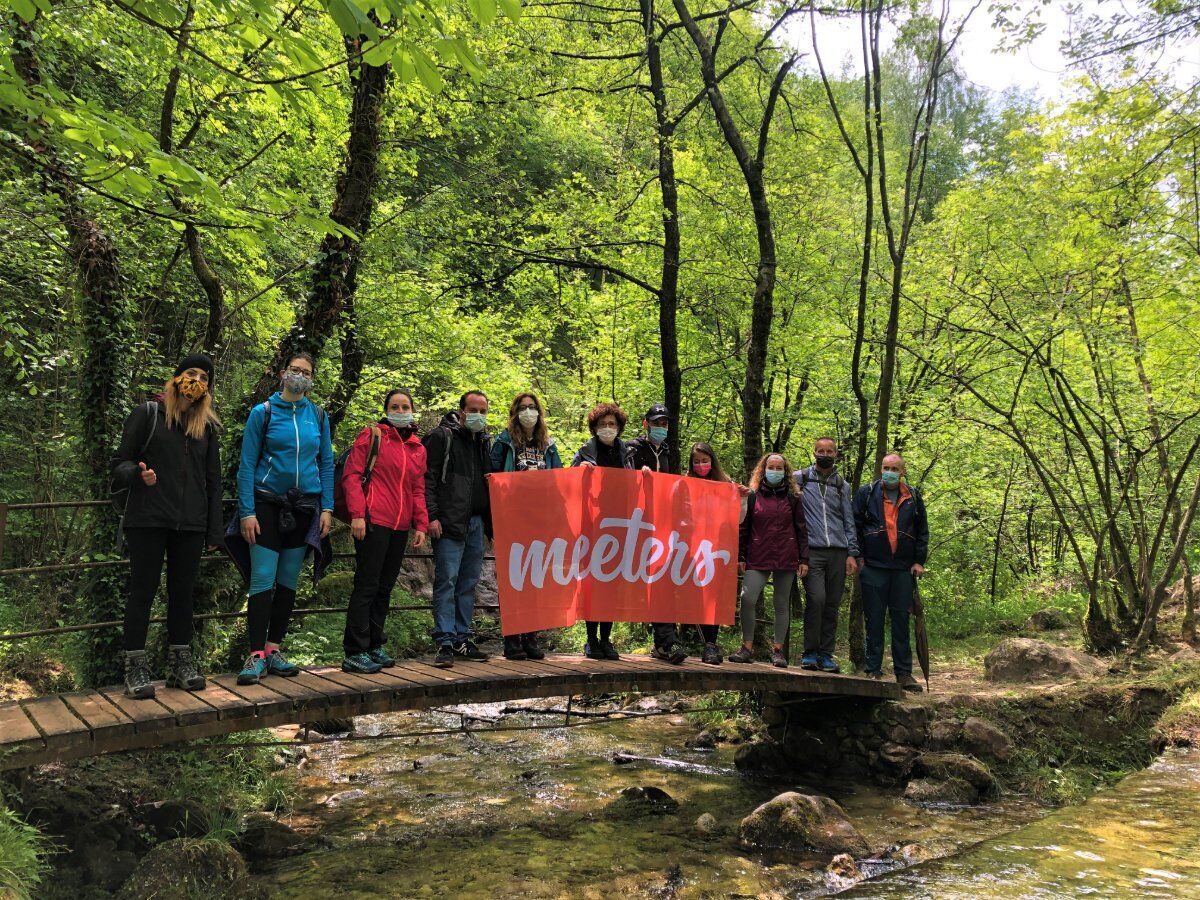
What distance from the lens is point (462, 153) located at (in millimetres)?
21750

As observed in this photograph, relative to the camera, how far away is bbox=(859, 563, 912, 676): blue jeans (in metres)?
8.08

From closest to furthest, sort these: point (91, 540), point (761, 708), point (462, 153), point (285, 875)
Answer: point (285, 875)
point (91, 540)
point (761, 708)
point (462, 153)

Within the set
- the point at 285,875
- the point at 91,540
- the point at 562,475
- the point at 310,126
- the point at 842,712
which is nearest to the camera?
the point at 285,875

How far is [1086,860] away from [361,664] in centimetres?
533

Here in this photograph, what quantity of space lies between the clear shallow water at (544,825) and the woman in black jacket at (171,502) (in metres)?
1.85

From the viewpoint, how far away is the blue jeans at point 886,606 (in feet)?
26.5

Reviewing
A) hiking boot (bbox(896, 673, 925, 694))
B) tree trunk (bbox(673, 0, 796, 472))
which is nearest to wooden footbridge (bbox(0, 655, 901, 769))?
hiking boot (bbox(896, 673, 925, 694))

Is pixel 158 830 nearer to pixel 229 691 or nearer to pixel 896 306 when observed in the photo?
pixel 229 691

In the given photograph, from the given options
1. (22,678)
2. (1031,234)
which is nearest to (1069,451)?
(1031,234)

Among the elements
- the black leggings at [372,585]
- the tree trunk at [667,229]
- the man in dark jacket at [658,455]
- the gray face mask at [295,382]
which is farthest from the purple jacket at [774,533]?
the gray face mask at [295,382]

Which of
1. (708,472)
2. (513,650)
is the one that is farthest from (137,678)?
(708,472)

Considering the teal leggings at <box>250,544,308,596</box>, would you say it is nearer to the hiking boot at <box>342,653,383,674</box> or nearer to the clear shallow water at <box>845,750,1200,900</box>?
the hiking boot at <box>342,653,383,674</box>

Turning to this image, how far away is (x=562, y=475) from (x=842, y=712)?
14.8 feet

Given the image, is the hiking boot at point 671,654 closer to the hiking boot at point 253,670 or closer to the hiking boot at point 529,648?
the hiking boot at point 529,648
